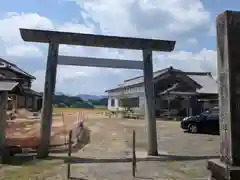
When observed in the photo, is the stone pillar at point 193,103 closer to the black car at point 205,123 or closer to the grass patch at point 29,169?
the black car at point 205,123

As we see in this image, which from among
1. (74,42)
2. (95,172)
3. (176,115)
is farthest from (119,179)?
(176,115)

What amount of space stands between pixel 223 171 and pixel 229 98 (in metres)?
1.05

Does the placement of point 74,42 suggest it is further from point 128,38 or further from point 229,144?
point 229,144

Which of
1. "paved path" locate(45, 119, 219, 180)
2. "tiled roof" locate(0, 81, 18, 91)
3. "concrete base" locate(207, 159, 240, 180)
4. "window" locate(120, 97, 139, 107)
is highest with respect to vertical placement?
"window" locate(120, 97, 139, 107)

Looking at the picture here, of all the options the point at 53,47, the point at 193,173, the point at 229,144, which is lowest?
the point at 193,173

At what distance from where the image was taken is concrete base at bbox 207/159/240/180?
380 centimetres

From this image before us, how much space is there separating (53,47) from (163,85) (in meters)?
25.1

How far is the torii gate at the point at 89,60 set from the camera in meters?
9.34

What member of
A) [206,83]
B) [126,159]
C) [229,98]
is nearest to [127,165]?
[126,159]

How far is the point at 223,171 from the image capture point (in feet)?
12.9

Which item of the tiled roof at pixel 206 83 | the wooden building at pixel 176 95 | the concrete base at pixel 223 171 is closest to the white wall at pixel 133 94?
the wooden building at pixel 176 95

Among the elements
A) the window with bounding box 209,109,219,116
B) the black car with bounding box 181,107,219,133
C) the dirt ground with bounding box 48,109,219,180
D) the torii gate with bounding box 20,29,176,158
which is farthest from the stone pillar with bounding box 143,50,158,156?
the window with bounding box 209,109,219,116

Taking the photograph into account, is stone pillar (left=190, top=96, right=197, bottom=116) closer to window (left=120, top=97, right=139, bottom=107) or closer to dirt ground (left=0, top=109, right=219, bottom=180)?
window (left=120, top=97, right=139, bottom=107)

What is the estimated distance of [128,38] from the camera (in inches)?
392
